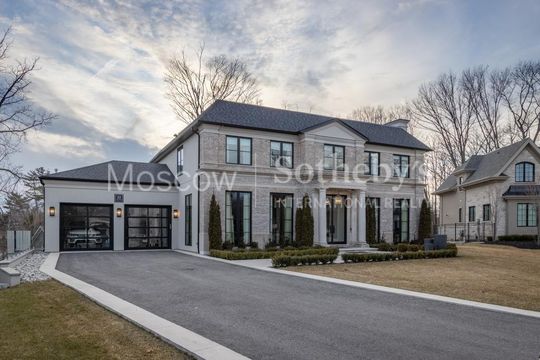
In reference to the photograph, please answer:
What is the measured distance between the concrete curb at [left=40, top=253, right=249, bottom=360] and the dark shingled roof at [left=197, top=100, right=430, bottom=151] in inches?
470

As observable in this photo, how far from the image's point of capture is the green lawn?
15.8 feet

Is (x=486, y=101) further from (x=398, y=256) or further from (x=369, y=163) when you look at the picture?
(x=398, y=256)

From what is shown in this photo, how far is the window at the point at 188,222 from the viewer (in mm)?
20969

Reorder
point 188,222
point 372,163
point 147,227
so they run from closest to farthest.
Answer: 1. point 188,222
2. point 147,227
3. point 372,163

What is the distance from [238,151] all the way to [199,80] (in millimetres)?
18181

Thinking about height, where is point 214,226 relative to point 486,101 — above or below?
below

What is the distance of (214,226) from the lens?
61.2 feet

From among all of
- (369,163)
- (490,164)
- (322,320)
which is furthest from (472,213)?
(322,320)

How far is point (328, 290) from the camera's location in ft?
31.6

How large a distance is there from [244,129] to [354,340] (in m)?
15.7

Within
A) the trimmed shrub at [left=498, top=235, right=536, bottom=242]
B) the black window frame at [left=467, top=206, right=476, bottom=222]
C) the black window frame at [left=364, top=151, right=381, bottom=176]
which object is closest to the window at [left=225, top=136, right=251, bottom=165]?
the black window frame at [left=364, top=151, right=381, bottom=176]

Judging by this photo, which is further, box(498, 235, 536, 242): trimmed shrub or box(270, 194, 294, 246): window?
box(498, 235, 536, 242): trimmed shrub

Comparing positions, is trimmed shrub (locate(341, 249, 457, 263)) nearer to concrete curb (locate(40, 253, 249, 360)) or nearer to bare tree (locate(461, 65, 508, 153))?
concrete curb (locate(40, 253, 249, 360))

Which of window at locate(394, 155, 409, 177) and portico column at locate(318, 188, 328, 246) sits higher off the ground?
window at locate(394, 155, 409, 177)
